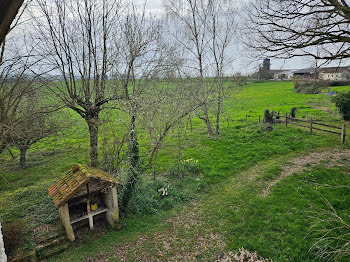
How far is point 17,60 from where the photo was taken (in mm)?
5195

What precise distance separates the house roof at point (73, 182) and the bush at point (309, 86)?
3060 cm

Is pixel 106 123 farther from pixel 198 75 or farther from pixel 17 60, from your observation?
pixel 198 75

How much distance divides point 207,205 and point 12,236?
598 centimetres

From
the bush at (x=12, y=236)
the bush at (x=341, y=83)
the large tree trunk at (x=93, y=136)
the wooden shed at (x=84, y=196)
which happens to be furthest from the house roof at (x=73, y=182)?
the bush at (x=341, y=83)

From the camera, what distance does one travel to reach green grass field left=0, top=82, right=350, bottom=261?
220 inches

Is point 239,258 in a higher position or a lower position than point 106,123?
lower

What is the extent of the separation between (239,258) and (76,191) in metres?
4.58

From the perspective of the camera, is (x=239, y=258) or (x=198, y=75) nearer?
(x=239, y=258)

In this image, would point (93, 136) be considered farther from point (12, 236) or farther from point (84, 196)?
point (12, 236)

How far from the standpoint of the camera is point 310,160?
10203 mm

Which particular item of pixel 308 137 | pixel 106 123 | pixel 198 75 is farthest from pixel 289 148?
pixel 106 123

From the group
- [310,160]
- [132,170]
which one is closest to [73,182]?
[132,170]

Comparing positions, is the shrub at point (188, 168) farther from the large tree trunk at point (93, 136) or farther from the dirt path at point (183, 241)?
the large tree trunk at point (93, 136)

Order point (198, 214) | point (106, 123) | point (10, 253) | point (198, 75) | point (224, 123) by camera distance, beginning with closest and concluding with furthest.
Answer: point (10, 253), point (198, 214), point (106, 123), point (198, 75), point (224, 123)
